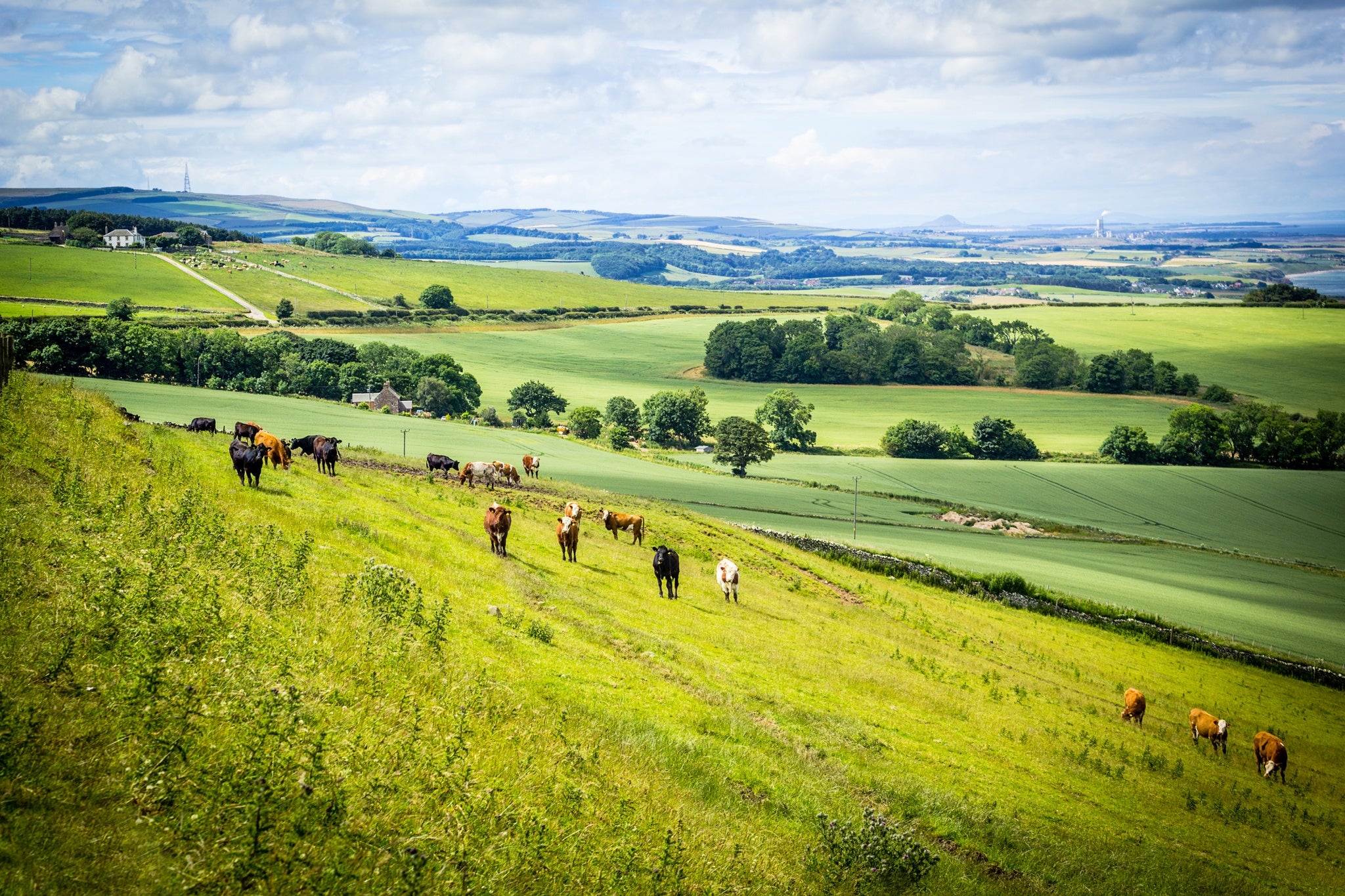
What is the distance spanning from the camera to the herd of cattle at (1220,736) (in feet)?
90.9

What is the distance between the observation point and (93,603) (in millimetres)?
10617

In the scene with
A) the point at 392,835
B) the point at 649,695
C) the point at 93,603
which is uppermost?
the point at 93,603

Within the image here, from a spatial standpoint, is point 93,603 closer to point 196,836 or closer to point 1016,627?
point 196,836

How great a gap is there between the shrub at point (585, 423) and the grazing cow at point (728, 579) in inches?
3017

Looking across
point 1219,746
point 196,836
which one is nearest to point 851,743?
point 196,836

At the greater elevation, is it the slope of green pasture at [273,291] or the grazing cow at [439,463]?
the slope of green pasture at [273,291]

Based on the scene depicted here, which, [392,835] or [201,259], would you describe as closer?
[392,835]

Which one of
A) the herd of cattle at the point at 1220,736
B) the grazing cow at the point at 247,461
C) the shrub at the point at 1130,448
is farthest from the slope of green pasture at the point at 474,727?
the shrub at the point at 1130,448

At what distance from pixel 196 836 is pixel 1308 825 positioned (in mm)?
27489

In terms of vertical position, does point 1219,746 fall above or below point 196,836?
below

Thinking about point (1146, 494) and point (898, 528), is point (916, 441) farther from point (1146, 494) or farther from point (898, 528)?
point (898, 528)

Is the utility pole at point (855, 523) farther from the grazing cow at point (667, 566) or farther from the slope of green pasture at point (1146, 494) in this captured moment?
the grazing cow at point (667, 566)

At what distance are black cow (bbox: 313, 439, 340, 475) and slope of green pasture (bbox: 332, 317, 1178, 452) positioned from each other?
8343 centimetres

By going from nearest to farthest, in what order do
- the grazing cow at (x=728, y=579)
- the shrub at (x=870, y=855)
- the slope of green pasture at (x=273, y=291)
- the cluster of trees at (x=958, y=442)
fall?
1. the shrub at (x=870, y=855)
2. the grazing cow at (x=728, y=579)
3. the cluster of trees at (x=958, y=442)
4. the slope of green pasture at (x=273, y=291)
